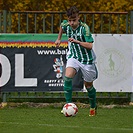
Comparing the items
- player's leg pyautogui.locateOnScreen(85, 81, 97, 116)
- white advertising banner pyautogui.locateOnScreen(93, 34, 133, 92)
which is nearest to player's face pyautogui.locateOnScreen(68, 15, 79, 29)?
player's leg pyautogui.locateOnScreen(85, 81, 97, 116)

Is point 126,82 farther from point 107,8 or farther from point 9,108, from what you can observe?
point 107,8

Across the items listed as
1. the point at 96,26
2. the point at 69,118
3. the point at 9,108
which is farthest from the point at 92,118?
the point at 96,26

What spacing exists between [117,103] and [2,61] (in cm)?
307

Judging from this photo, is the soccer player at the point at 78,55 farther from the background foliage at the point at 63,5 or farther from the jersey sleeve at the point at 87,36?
the background foliage at the point at 63,5

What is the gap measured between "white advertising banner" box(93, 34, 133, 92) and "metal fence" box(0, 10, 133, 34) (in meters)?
0.50

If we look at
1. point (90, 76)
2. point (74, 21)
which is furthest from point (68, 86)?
point (74, 21)

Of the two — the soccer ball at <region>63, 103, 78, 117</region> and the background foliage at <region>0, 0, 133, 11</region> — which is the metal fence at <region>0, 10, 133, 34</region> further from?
the soccer ball at <region>63, 103, 78, 117</region>

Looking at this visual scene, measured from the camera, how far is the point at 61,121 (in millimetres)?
13273

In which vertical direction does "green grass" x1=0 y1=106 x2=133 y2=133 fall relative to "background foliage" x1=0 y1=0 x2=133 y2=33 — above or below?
below

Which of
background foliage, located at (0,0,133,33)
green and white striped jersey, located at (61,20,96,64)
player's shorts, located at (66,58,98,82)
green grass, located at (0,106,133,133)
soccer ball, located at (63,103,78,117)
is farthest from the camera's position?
background foliage, located at (0,0,133,33)

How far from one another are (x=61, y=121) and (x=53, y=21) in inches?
256

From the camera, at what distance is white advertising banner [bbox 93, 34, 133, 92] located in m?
17.5

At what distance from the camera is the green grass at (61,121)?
11758mm

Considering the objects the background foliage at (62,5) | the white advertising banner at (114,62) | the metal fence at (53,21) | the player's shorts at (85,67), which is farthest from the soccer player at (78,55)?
the background foliage at (62,5)
